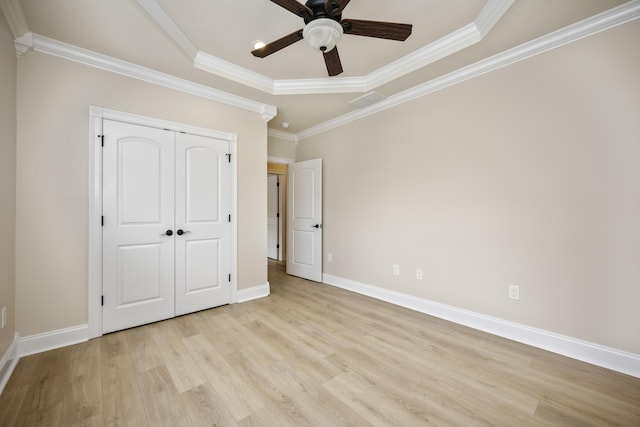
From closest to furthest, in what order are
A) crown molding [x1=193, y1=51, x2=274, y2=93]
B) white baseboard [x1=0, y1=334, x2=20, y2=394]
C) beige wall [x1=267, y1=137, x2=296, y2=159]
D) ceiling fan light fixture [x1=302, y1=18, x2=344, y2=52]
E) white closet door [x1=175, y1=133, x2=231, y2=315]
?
ceiling fan light fixture [x1=302, y1=18, x2=344, y2=52]
white baseboard [x1=0, y1=334, x2=20, y2=394]
crown molding [x1=193, y1=51, x2=274, y2=93]
white closet door [x1=175, y1=133, x2=231, y2=315]
beige wall [x1=267, y1=137, x2=296, y2=159]

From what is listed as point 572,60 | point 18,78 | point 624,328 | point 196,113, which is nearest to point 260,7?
point 196,113

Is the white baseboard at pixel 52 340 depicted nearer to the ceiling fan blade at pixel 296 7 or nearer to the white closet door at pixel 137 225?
the white closet door at pixel 137 225

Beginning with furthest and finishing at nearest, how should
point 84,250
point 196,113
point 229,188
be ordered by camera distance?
point 229,188
point 196,113
point 84,250

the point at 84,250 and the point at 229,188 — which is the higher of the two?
the point at 229,188

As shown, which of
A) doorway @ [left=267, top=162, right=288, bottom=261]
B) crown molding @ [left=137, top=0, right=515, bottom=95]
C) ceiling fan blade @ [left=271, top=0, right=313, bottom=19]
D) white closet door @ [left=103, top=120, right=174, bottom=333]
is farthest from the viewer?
doorway @ [left=267, top=162, right=288, bottom=261]

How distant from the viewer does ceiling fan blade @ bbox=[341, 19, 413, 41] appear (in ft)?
5.46

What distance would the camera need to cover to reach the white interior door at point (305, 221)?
4448 millimetres

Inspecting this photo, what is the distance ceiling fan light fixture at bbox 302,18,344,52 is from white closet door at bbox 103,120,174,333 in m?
2.01

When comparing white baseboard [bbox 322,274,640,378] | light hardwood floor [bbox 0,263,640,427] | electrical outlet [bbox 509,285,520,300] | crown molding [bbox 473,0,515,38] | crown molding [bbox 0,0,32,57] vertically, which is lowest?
light hardwood floor [bbox 0,263,640,427]

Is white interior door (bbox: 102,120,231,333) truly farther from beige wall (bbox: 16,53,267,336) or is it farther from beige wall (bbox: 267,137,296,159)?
beige wall (bbox: 267,137,296,159)

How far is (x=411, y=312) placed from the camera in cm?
314

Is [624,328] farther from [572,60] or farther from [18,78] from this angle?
[18,78]

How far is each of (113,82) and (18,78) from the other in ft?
2.11

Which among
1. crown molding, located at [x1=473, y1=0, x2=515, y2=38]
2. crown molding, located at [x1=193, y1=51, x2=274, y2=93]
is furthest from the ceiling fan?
crown molding, located at [x1=193, y1=51, x2=274, y2=93]
